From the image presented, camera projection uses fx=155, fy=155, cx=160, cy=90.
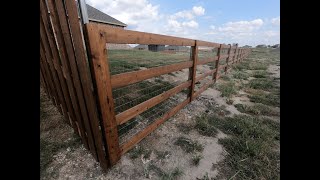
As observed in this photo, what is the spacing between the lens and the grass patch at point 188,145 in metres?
2.49

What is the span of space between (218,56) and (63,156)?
522 cm

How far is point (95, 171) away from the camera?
6.59 ft

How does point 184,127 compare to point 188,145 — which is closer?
point 188,145

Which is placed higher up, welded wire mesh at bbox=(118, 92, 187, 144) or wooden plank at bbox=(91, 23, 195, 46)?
wooden plank at bbox=(91, 23, 195, 46)

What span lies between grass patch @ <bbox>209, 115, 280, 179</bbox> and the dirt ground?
0.56 ft

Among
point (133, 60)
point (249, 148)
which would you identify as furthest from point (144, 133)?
point (133, 60)

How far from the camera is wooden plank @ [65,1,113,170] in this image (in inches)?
53.0

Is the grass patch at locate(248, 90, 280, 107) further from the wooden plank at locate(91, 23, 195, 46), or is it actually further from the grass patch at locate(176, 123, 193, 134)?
the wooden plank at locate(91, 23, 195, 46)

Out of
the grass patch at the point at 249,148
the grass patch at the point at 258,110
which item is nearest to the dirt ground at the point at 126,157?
the grass patch at the point at 249,148

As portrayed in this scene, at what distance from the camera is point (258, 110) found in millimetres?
3830

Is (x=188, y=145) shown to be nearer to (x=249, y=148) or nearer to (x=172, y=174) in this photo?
(x=172, y=174)

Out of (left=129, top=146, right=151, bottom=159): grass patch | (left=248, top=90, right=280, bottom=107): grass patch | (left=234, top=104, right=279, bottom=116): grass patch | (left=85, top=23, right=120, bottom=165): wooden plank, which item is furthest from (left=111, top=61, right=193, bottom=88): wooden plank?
(left=248, top=90, right=280, bottom=107): grass patch

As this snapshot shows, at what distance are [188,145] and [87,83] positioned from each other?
6.12 feet
